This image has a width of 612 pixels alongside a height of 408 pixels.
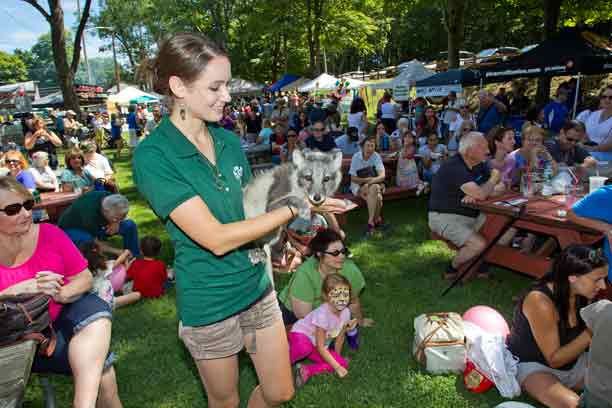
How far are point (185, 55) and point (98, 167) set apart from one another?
682 centimetres

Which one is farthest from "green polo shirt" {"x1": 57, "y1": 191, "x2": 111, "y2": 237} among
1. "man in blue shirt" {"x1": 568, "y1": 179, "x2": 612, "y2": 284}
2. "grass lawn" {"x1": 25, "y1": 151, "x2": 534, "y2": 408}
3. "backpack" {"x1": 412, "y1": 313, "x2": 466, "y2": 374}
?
"man in blue shirt" {"x1": 568, "y1": 179, "x2": 612, "y2": 284}

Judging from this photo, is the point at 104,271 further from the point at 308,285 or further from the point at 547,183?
the point at 547,183

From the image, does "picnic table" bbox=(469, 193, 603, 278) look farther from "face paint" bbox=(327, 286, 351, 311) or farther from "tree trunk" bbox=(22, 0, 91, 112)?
"tree trunk" bbox=(22, 0, 91, 112)

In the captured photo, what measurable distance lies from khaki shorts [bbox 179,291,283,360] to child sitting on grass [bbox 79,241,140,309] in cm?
157

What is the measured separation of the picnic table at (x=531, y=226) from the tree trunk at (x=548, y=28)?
12.0m

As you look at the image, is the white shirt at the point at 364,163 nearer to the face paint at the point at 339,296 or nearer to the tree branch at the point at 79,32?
the face paint at the point at 339,296

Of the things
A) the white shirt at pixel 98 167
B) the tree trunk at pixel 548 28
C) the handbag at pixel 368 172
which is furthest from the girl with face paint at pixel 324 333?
the tree trunk at pixel 548 28

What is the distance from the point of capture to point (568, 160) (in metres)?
5.79

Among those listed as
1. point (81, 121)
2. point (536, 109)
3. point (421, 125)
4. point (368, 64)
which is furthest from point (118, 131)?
point (368, 64)

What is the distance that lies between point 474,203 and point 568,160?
90.6 inches

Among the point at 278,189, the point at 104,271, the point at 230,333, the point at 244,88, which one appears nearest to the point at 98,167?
the point at 104,271

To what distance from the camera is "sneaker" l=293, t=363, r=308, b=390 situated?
3316 millimetres

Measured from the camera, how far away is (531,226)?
166 inches

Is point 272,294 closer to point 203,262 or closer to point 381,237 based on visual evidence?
point 203,262
